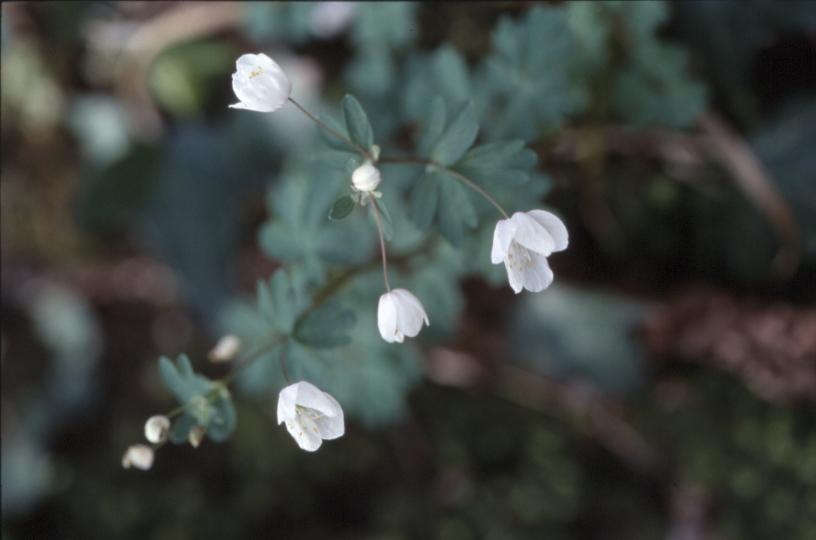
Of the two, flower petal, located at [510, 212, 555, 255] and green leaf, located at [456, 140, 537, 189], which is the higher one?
green leaf, located at [456, 140, 537, 189]

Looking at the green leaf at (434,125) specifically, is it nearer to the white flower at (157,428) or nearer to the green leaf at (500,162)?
the green leaf at (500,162)

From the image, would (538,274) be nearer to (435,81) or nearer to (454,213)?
(454,213)

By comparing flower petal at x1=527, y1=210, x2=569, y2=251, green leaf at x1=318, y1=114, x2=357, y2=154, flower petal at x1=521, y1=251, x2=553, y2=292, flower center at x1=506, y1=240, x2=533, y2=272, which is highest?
green leaf at x1=318, y1=114, x2=357, y2=154

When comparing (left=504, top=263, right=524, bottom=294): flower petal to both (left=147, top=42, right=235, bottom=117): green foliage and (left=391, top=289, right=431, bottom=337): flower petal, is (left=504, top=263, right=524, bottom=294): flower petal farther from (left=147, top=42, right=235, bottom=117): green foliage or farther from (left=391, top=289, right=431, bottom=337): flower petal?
(left=147, top=42, right=235, bottom=117): green foliage

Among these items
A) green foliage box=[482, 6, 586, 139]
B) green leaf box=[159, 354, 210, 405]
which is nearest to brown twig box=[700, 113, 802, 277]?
green foliage box=[482, 6, 586, 139]

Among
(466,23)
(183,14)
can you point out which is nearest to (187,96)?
(183,14)

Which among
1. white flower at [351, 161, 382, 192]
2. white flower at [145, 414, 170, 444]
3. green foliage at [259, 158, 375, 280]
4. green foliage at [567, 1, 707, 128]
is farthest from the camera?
green foliage at [567, 1, 707, 128]
